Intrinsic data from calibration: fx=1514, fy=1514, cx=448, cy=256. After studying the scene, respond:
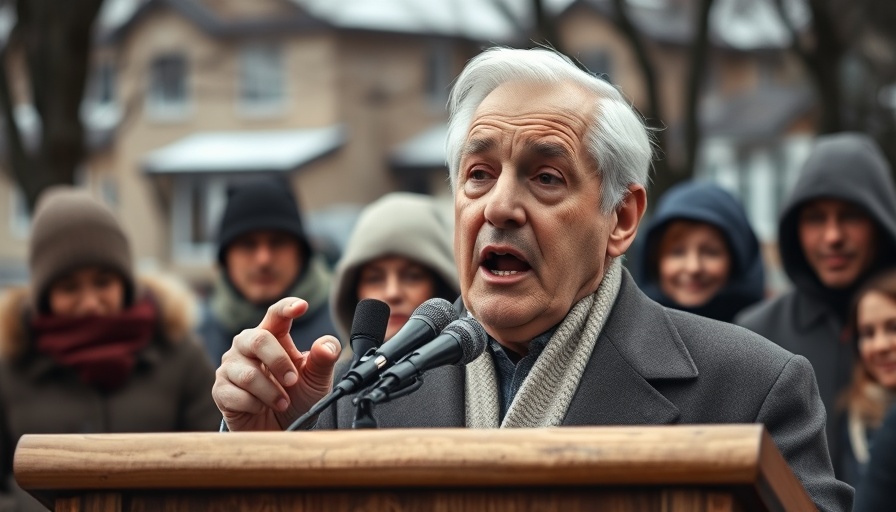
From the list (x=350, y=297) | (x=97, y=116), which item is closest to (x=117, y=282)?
(x=350, y=297)

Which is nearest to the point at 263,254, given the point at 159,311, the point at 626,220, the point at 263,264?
the point at 263,264

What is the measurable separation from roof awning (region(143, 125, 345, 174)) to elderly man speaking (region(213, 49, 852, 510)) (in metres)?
39.3

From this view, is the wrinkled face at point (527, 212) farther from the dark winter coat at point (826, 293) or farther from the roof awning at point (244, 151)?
the roof awning at point (244, 151)

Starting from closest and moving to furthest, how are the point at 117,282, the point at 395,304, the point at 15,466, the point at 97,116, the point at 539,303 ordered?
the point at 15,466, the point at 539,303, the point at 395,304, the point at 117,282, the point at 97,116

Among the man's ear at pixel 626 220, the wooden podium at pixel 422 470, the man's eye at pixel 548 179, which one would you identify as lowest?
the wooden podium at pixel 422 470

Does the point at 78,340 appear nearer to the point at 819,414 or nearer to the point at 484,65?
the point at 484,65

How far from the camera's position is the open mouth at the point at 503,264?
3303 mm

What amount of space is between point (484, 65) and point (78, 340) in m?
3.14

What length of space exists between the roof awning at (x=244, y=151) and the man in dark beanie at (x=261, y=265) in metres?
35.6

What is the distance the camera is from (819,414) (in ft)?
10.8

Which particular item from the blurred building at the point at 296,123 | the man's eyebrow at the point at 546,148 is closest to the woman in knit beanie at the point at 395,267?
the man's eyebrow at the point at 546,148

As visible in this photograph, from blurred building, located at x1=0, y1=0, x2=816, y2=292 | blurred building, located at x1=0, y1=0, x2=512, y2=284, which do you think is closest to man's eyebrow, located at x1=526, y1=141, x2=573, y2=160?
blurred building, located at x1=0, y1=0, x2=816, y2=292

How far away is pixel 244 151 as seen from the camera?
4575cm

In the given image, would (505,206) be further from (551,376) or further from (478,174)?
(551,376)
